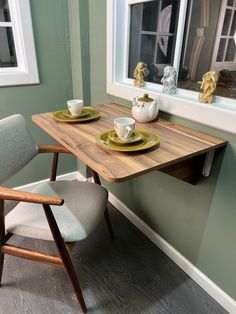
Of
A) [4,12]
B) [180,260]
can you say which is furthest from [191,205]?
[4,12]

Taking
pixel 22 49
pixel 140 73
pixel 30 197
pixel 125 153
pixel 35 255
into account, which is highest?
pixel 22 49

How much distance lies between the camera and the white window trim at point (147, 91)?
98 cm

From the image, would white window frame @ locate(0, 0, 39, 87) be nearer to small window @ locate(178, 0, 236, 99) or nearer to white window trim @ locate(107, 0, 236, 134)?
white window trim @ locate(107, 0, 236, 134)

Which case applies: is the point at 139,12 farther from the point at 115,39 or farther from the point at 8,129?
the point at 8,129

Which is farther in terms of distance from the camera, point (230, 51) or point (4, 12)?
point (4, 12)

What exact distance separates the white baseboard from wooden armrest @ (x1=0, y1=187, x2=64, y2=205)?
0.88 m

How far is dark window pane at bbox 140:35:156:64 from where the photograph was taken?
1.34 m

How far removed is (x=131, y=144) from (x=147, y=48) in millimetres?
768

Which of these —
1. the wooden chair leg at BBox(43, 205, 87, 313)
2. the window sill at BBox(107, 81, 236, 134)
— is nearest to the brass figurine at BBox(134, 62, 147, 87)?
the window sill at BBox(107, 81, 236, 134)

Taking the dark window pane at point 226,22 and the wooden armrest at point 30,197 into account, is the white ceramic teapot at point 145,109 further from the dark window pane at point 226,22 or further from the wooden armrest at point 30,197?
the wooden armrest at point 30,197

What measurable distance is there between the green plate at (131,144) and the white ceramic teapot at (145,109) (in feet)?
0.61

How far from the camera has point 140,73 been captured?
4.44 feet

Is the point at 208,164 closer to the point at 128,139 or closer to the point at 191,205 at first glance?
the point at 191,205

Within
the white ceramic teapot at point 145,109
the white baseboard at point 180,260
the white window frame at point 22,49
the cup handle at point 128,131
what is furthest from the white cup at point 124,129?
the white window frame at point 22,49
